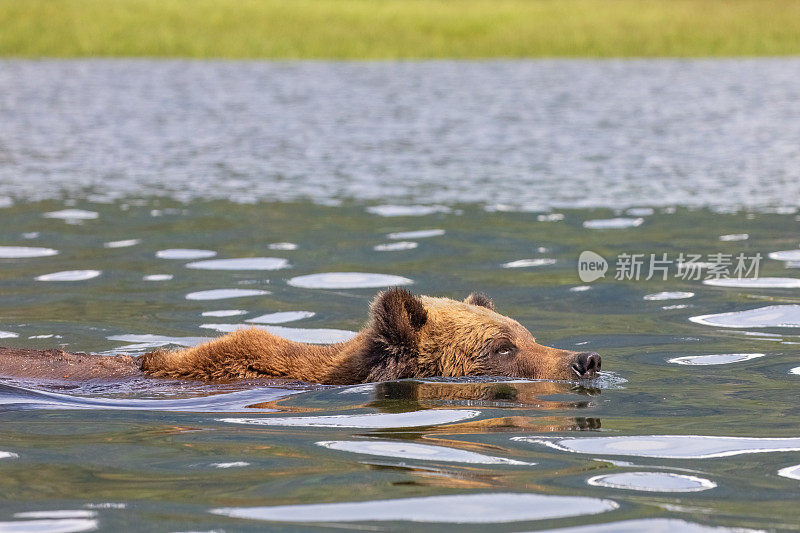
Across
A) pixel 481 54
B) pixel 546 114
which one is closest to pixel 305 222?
pixel 546 114

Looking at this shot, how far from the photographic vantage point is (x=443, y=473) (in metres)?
5.98

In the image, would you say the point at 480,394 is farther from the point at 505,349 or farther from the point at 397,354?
the point at 397,354

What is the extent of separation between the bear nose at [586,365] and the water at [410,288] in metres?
0.16

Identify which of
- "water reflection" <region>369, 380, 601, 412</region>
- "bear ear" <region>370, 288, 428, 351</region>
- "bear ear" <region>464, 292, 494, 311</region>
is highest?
"bear ear" <region>464, 292, 494, 311</region>

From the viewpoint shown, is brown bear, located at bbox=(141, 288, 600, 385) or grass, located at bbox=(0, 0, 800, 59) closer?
brown bear, located at bbox=(141, 288, 600, 385)

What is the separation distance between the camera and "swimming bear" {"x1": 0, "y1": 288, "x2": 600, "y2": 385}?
797cm

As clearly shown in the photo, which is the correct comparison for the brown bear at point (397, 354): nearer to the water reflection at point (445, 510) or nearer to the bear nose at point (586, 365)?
the bear nose at point (586, 365)

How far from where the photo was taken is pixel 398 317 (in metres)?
7.89

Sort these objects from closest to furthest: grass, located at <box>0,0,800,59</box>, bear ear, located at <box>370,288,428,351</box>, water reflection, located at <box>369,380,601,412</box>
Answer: water reflection, located at <box>369,380,601,412</box>
bear ear, located at <box>370,288,428,351</box>
grass, located at <box>0,0,800,59</box>

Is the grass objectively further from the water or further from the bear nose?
the bear nose

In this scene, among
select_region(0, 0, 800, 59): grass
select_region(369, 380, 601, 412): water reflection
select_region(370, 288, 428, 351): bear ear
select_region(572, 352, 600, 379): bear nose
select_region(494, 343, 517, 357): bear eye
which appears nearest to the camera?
select_region(369, 380, 601, 412): water reflection

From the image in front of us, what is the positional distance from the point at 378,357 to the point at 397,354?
130mm

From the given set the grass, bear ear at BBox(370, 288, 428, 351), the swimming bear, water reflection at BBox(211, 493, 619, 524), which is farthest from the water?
the grass

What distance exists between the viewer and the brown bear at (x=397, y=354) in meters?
8.01
